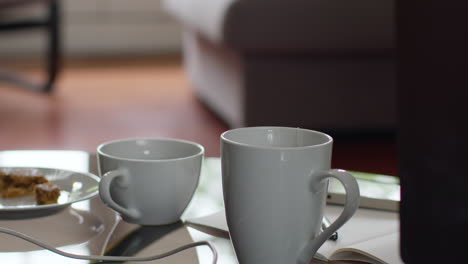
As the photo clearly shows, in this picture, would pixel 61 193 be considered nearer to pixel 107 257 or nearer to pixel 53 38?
pixel 107 257

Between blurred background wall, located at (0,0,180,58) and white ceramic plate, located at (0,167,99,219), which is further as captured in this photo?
blurred background wall, located at (0,0,180,58)

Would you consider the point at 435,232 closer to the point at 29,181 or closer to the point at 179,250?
the point at 179,250

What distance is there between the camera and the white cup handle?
0.50 m

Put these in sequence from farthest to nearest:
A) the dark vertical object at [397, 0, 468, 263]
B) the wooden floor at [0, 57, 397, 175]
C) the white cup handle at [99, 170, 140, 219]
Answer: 1. the wooden floor at [0, 57, 397, 175]
2. the white cup handle at [99, 170, 140, 219]
3. the dark vertical object at [397, 0, 468, 263]

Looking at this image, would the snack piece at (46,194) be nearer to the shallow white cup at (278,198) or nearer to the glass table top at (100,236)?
the glass table top at (100,236)

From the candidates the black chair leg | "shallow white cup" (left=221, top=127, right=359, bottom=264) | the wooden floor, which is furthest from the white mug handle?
the black chair leg

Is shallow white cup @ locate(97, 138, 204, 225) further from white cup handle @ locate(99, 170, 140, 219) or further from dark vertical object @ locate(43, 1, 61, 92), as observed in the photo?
dark vertical object @ locate(43, 1, 61, 92)

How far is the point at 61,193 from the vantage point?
1.96 feet

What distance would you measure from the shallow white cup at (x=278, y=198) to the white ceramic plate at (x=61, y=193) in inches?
6.8

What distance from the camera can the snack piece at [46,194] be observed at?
556 millimetres

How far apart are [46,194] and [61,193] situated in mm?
41

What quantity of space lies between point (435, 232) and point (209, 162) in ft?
1.23

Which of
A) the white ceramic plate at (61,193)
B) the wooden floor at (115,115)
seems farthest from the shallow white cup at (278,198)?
the wooden floor at (115,115)

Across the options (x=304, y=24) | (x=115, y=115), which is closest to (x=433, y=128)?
(x=304, y=24)
